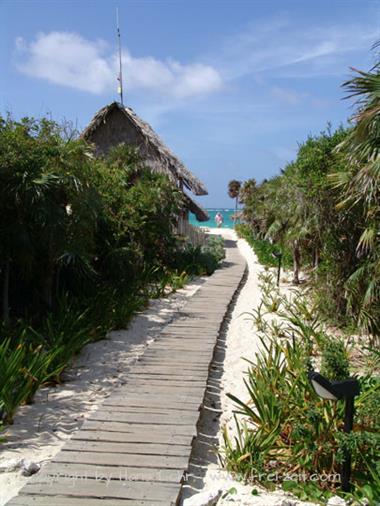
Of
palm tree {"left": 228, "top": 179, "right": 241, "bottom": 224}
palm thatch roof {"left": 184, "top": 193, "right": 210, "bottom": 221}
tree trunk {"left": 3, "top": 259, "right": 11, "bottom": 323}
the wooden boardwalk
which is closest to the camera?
the wooden boardwalk

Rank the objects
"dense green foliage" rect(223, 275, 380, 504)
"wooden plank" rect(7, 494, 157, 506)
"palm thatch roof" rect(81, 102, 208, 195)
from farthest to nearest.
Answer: "palm thatch roof" rect(81, 102, 208, 195)
"dense green foliage" rect(223, 275, 380, 504)
"wooden plank" rect(7, 494, 157, 506)

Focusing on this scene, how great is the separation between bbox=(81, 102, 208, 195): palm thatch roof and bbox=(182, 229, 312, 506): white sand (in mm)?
7526

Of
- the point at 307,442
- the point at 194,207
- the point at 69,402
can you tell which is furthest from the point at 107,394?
the point at 194,207

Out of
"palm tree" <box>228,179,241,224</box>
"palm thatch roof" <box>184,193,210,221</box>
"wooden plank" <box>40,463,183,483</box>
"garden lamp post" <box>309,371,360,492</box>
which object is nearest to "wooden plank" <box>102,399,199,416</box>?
"wooden plank" <box>40,463,183,483</box>

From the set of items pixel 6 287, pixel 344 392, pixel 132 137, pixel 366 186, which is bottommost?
pixel 344 392

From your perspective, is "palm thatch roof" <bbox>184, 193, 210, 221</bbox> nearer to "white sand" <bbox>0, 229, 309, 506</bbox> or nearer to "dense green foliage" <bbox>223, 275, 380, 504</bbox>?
"white sand" <bbox>0, 229, 309, 506</bbox>

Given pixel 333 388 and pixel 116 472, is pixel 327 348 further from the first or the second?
pixel 116 472

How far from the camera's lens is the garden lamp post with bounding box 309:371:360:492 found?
3275mm

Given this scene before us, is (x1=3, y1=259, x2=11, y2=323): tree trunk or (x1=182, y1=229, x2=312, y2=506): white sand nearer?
(x1=182, y1=229, x2=312, y2=506): white sand

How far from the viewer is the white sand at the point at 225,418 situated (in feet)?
11.1

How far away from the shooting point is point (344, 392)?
10.8 feet

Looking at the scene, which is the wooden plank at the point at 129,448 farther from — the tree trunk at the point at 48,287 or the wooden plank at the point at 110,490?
the tree trunk at the point at 48,287

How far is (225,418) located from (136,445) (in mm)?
1317

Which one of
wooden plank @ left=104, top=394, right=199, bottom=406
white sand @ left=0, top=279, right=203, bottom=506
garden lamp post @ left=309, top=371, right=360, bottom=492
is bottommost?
white sand @ left=0, top=279, right=203, bottom=506
